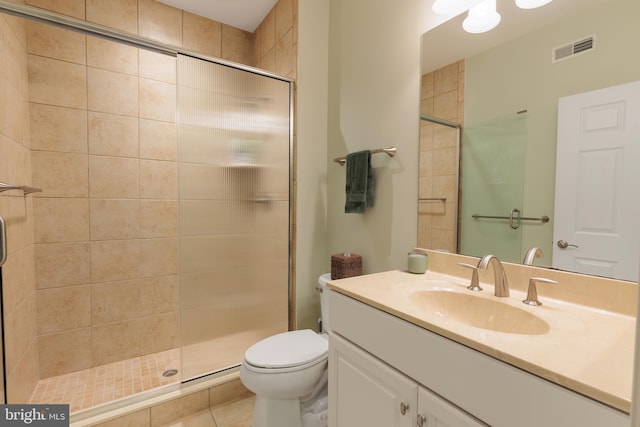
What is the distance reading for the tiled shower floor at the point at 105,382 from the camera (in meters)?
1.66

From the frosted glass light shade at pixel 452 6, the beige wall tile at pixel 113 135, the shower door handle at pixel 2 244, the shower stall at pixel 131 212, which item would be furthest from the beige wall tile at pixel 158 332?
the frosted glass light shade at pixel 452 6

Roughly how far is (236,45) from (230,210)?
5.22 ft

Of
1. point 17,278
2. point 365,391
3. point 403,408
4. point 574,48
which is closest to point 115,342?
point 17,278

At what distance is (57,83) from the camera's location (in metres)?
1.87

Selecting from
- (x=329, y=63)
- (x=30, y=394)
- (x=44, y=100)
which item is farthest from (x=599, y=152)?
(x=30, y=394)

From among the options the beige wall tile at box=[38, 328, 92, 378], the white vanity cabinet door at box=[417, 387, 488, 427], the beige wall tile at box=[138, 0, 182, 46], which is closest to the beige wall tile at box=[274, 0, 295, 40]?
the beige wall tile at box=[138, 0, 182, 46]

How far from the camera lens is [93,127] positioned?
1980 millimetres

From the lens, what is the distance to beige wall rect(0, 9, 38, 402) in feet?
4.64

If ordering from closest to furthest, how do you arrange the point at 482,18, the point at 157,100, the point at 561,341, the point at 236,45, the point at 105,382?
the point at 561,341
the point at 482,18
the point at 105,382
the point at 157,100
the point at 236,45

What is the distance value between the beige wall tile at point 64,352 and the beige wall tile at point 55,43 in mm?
1805

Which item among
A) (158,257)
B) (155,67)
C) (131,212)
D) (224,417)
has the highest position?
(155,67)

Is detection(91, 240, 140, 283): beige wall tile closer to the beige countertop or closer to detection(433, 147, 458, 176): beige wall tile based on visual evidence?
the beige countertop

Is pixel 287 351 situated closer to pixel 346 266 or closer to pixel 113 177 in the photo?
pixel 346 266

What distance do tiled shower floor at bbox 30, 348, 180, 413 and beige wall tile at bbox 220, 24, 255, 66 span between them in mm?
2428
